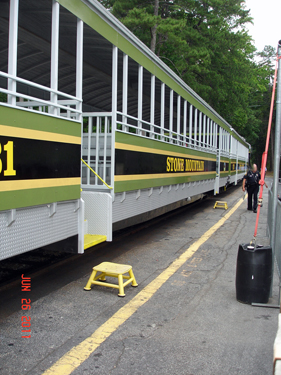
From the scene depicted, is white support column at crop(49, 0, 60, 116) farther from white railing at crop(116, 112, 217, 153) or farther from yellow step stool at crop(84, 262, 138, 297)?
yellow step stool at crop(84, 262, 138, 297)

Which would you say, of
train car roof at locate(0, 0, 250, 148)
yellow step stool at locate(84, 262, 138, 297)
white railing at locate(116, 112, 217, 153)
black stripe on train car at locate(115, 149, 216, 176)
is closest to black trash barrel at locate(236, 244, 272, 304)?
yellow step stool at locate(84, 262, 138, 297)

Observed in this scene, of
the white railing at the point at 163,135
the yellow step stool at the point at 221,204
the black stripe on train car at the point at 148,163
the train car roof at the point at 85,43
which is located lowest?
the yellow step stool at the point at 221,204

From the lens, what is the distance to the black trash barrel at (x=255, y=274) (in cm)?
438

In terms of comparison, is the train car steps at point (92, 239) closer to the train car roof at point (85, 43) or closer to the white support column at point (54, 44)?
the white support column at point (54, 44)

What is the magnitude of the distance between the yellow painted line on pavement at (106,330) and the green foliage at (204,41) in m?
19.2

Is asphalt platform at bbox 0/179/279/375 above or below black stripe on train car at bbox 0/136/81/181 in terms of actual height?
below

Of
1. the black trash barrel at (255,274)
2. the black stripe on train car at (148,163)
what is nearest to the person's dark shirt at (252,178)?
the black stripe on train car at (148,163)

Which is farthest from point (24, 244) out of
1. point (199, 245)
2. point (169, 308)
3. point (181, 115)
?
Result: point (181, 115)

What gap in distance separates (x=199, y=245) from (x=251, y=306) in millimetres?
3016

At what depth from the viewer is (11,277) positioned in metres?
5.17

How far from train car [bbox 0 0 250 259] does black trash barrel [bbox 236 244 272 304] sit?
1.80m

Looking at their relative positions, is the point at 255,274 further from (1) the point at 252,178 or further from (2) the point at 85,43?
(1) the point at 252,178

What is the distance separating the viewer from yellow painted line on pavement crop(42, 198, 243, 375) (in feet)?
9.77

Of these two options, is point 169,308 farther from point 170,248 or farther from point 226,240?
point 226,240
